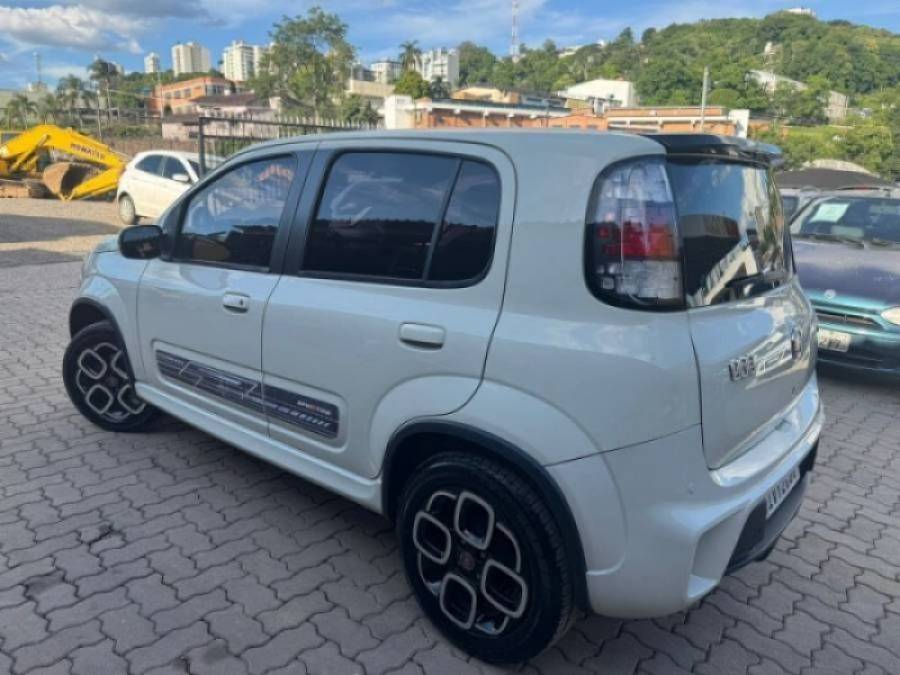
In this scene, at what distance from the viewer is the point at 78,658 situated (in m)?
2.25

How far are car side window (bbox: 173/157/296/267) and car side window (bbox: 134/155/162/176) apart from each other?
40.1 ft

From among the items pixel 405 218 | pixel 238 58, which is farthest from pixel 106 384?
pixel 238 58

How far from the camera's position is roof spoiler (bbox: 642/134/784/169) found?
6.50 ft

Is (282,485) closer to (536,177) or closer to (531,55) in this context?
(536,177)

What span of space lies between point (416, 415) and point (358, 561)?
3.29 feet

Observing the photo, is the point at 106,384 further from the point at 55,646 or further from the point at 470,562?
the point at 470,562

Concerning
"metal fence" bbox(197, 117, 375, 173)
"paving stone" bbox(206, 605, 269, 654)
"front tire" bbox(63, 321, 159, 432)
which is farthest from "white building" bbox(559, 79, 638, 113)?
"paving stone" bbox(206, 605, 269, 654)

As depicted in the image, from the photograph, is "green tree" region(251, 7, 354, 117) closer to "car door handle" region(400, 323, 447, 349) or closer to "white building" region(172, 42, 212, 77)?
"car door handle" region(400, 323, 447, 349)

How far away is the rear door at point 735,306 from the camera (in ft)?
6.30

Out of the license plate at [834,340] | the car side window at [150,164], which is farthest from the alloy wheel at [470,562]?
the car side window at [150,164]

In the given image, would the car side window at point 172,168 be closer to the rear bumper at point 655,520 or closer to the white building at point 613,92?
the rear bumper at point 655,520

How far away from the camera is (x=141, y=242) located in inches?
136

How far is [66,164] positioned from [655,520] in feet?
72.8

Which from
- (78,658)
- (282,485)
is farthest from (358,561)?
(78,658)
